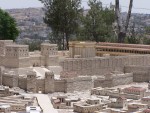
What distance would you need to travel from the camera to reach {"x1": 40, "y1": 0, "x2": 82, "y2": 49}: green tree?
4519 centimetres

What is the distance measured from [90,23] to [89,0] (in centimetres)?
338

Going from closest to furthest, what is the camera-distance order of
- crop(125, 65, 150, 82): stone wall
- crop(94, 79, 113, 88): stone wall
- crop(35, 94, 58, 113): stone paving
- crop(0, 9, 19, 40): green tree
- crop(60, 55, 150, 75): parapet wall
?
crop(35, 94, 58, 113): stone paving → crop(94, 79, 113, 88): stone wall → crop(60, 55, 150, 75): parapet wall → crop(125, 65, 150, 82): stone wall → crop(0, 9, 19, 40): green tree

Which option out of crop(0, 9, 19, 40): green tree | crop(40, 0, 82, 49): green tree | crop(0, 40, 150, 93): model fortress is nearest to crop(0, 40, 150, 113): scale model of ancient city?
crop(0, 40, 150, 93): model fortress

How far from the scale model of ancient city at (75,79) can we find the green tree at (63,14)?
4.19 m

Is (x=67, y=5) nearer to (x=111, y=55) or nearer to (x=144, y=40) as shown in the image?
(x=111, y=55)

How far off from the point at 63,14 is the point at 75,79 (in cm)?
1476

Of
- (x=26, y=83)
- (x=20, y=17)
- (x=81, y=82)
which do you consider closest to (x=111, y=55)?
(x=81, y=82)

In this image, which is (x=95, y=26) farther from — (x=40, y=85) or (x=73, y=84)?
(x=40, y=85)

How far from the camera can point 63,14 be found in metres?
45.3

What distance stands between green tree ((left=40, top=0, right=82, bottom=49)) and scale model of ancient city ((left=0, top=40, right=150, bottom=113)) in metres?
4.19

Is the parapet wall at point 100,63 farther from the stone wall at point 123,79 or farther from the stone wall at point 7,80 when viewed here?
the stone wall at point 7,80

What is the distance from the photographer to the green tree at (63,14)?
45188mm

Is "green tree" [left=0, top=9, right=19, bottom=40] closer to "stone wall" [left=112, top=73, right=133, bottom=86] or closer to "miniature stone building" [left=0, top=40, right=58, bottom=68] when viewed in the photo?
"miniature stone building" [left=0, top=40, right=58, bottom=68]

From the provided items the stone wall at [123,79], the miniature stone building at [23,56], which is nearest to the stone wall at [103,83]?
the stone wall at [123,79]
